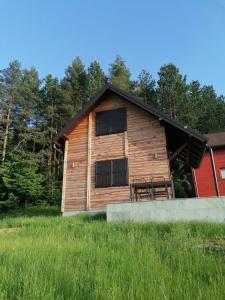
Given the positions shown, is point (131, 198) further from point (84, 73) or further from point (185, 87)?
point (84, 73)

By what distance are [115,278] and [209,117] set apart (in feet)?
112

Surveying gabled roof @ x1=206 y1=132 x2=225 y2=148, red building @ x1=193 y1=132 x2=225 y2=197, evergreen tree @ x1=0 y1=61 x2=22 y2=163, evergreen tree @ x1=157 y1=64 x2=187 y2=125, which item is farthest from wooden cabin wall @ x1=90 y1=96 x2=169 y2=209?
evergreen tree @ x1=157 y1=64 x2=187 y2=125

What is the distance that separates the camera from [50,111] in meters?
31.8

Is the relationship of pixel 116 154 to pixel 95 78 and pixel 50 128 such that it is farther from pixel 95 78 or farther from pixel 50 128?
pixel 95 78

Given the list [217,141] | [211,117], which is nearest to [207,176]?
[217,141]

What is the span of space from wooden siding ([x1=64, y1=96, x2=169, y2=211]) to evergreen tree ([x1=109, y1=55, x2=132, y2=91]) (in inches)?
886

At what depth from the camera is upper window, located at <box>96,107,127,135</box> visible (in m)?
14.4

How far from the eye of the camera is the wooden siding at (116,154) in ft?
43.1

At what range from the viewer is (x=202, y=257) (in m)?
4.47

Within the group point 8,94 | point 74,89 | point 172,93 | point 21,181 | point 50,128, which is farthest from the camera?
point 74,89

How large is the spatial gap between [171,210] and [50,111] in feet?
79.5

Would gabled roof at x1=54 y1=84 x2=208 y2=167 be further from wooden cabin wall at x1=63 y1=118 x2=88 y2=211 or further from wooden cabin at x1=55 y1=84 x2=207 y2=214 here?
wooden cabin wall at x1=63 y1=118 x2=88 y2=211

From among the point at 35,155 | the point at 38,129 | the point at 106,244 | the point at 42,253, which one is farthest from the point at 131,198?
the point at 38,129

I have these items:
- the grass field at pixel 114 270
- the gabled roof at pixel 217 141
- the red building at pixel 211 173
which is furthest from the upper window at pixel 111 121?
the gabled roof at pixel 217 141
